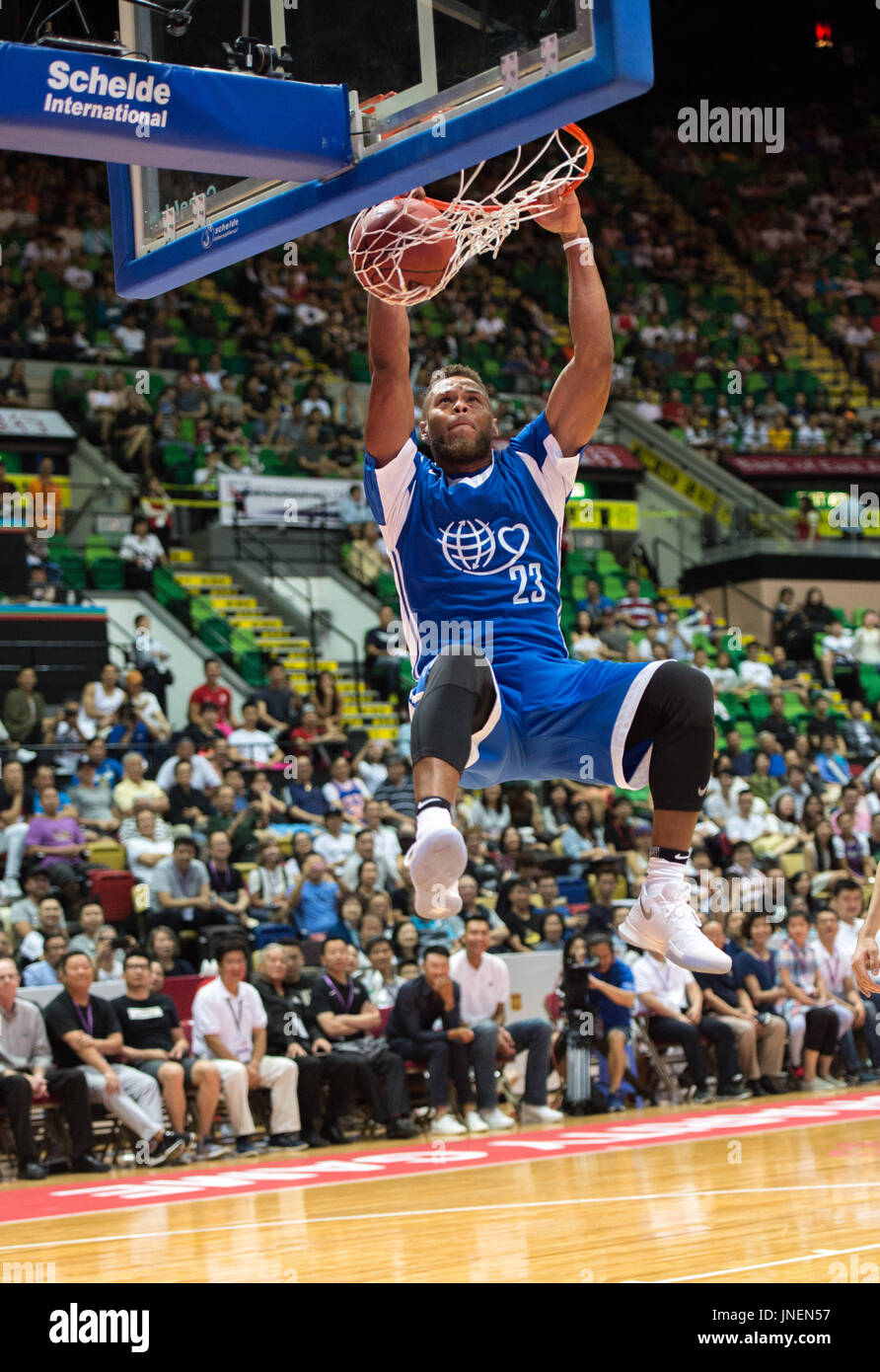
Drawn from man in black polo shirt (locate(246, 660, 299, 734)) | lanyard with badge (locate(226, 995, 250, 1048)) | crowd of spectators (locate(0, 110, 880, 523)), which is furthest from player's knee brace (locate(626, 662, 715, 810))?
crowd of spectators (locate(0, 110, 880, 523))

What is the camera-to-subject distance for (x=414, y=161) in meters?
4.37

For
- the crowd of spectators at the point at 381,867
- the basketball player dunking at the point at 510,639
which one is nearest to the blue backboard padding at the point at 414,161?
the basketball player dunking at the point at 510,639

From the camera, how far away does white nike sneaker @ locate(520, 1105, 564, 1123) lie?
11.3m

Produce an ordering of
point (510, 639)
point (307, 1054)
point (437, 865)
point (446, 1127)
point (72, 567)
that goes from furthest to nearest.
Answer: point (72, 567)
point (446, 1127)
point (307, 1054)
point (510, 639)
point (437, 865)

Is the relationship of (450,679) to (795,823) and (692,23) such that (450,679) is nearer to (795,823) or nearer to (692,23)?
(795,823)

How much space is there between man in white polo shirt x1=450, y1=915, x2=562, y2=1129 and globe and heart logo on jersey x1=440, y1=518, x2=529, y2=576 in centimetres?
696

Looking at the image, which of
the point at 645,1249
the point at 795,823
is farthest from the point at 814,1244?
the point at 795,823

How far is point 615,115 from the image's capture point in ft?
88.9

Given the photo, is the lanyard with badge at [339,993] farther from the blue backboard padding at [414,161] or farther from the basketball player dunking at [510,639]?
the basketball player dunking at [510,639]

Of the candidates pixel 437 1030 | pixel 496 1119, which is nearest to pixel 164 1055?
pixel 437 1030

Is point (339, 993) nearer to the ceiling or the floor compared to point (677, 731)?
nearer to the floor

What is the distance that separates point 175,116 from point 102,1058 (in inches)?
264

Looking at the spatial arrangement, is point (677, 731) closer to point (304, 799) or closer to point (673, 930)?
point (673, 930)

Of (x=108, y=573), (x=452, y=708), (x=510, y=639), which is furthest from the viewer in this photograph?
(x=108, y=573)
